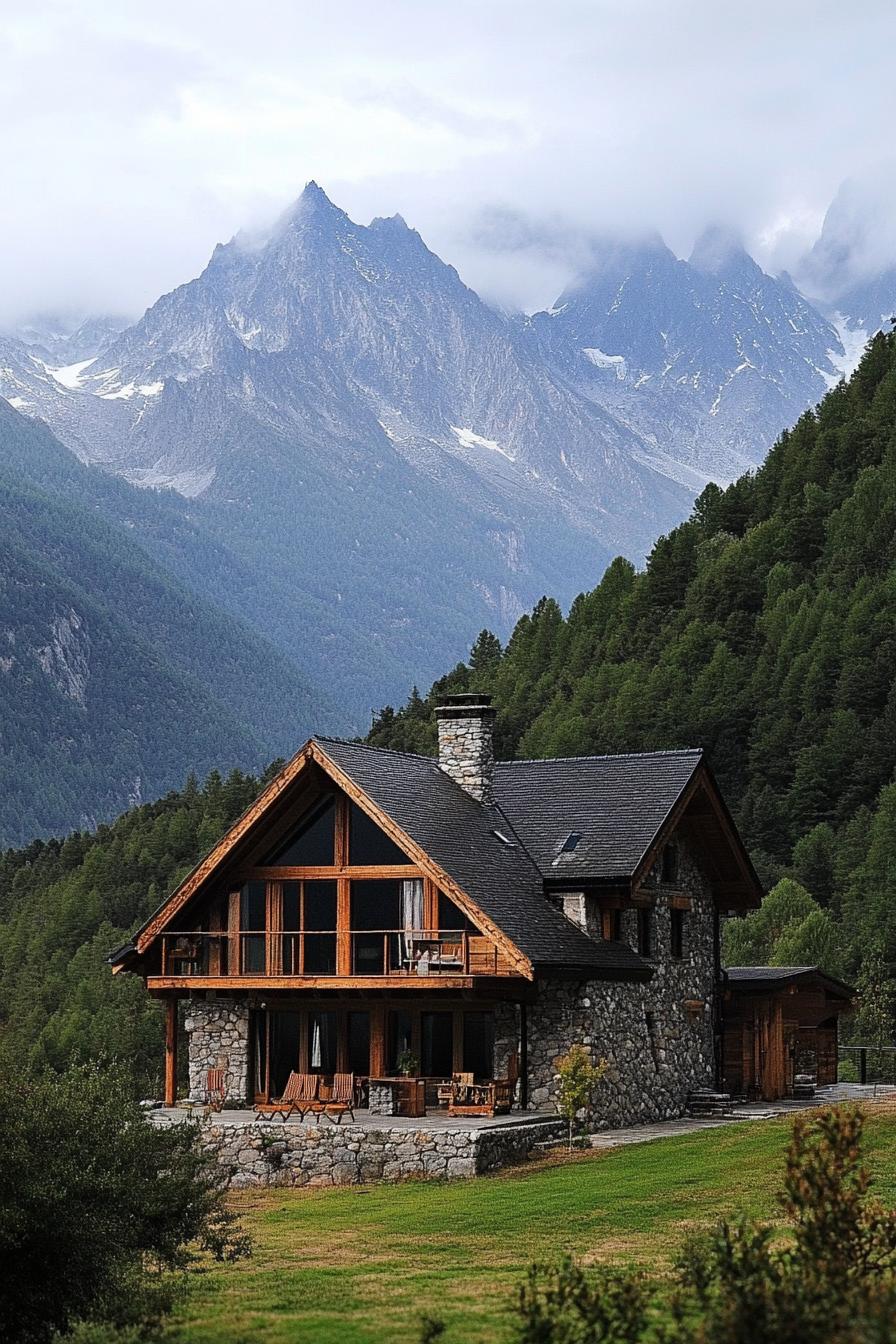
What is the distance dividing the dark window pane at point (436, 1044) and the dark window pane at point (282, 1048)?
2.59 meters

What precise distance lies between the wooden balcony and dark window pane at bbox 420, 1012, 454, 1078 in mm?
1250

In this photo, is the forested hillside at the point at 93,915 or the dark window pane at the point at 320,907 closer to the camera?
the dark window pane at the point at 320,907

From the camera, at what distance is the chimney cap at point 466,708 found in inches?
1571

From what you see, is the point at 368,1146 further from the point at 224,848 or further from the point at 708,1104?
the point at 708,1104

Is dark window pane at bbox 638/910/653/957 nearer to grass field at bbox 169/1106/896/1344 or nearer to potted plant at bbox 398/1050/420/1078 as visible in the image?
potted plant at bbox 398/1050/420/1078

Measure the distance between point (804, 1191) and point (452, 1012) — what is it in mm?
21922

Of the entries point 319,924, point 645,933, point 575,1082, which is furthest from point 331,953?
point 645,933

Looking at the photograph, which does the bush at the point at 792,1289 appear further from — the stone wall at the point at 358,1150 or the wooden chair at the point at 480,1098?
the wooden chair at the point at 480,1098

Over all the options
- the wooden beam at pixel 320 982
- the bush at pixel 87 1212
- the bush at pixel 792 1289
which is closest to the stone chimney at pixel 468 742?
the wooden beam at pixel 320 982

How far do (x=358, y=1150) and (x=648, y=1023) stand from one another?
7.87 m

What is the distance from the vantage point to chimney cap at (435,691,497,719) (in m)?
39.9

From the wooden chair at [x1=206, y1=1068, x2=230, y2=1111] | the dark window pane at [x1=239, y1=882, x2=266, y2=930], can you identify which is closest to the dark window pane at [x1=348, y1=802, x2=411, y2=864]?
the dark window pane at [x1=239, y1=882, x2=266, y2=930]

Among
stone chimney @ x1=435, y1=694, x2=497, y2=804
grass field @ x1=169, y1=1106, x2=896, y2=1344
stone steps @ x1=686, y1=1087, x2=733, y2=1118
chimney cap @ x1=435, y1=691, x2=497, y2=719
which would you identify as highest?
chimney cap @ x1=435, y1=691, x2=497, y2=719

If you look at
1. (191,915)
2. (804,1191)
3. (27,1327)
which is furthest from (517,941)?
(804,1191)
